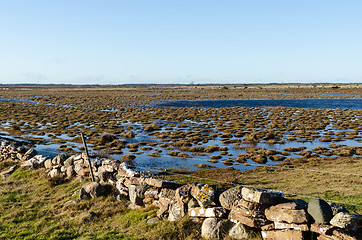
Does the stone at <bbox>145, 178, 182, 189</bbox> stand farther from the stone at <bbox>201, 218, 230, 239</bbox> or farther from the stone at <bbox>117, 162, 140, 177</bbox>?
the stone at <bbox>201, 218, 230, 239</bbox>

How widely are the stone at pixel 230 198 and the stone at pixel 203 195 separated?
375mm

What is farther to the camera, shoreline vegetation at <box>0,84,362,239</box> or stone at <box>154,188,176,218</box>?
shoreline vegetation at <box>0,84,362,239</box>

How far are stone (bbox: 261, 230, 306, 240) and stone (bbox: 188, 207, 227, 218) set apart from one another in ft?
4.80

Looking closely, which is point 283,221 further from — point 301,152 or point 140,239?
point 301,152

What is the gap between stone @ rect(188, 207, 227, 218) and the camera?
8797 millimetres

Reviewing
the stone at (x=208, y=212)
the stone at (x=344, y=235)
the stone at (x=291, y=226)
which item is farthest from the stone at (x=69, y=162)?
the stone at (x=344, y=235)

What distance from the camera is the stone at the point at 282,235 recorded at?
7.30 meters

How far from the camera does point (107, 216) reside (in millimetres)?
11141

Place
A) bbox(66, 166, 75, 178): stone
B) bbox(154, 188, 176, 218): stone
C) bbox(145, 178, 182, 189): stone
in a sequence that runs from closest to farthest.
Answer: bbox(154, 188, 176, 218): stone
bbox(145, 178, 182, 189): stone
bbox(66, 166, 75, 178): stone

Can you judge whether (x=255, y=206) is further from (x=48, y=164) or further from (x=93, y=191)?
(x=48, y=164)

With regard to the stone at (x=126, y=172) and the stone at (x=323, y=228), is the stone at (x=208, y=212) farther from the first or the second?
the stone at (x=126, y=172)

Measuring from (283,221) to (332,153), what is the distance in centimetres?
2554

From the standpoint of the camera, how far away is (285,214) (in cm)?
760

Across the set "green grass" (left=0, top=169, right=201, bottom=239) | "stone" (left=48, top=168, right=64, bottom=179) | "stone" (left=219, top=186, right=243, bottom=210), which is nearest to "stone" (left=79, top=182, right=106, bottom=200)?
"green grass" (left=0, top=169, right=201, bottom=239)
